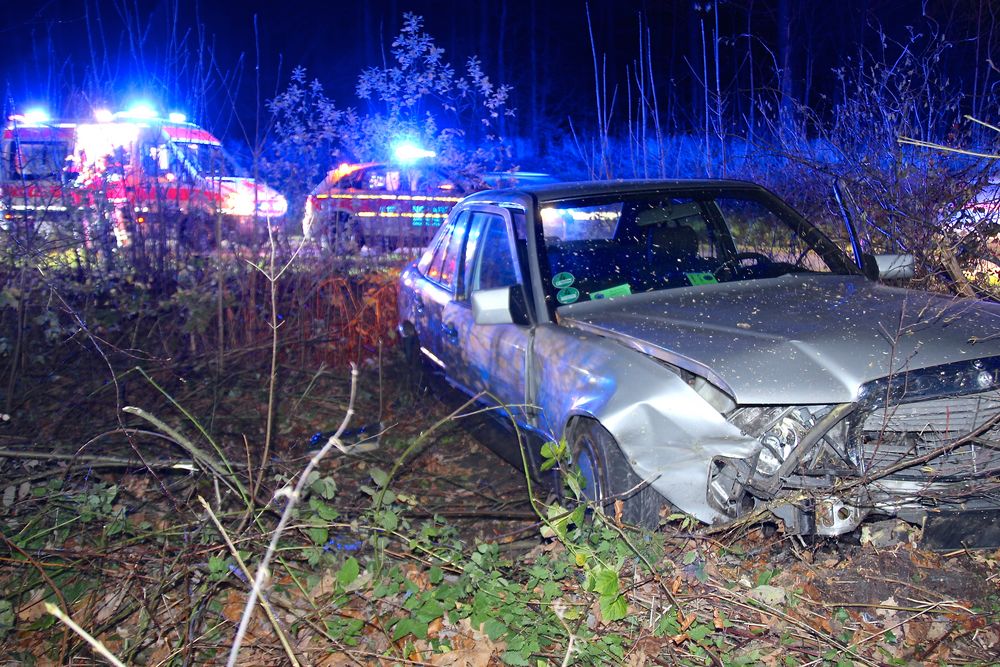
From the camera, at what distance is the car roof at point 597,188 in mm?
4391

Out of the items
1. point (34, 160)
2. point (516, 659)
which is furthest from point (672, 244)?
point (34, 160)

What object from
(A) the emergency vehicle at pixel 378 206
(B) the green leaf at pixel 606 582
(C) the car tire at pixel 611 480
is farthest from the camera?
(A) the emergency vehicle at pixel 378 206

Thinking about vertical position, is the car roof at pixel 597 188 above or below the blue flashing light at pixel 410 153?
below

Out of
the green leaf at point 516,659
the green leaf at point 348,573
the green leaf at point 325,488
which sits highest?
the green leaf at point 325,488

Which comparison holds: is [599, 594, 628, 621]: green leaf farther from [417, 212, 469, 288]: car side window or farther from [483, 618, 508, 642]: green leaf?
[417, 212, 469, 288]: car side window

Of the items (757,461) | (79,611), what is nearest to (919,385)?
(757,461)

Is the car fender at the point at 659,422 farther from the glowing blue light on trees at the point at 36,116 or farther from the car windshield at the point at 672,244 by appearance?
the glowing blue light on trees at the point at 36,116

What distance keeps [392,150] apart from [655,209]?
19.9 ft

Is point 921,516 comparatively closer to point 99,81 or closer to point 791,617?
point 791,617

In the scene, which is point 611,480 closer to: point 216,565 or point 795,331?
point 795,331

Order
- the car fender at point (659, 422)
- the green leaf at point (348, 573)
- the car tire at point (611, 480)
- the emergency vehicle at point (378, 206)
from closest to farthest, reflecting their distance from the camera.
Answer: the green leaf at point (348, 573), the car fender at point (659, 422), the car tire at point (611, 480), the emergency vehicle at point (378, 206)

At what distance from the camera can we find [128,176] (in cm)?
733

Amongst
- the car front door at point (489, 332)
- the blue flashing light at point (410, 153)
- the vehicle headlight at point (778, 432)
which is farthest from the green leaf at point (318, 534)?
the blue flashing light at point (410, 153)

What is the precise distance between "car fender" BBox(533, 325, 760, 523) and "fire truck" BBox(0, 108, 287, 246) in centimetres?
433
